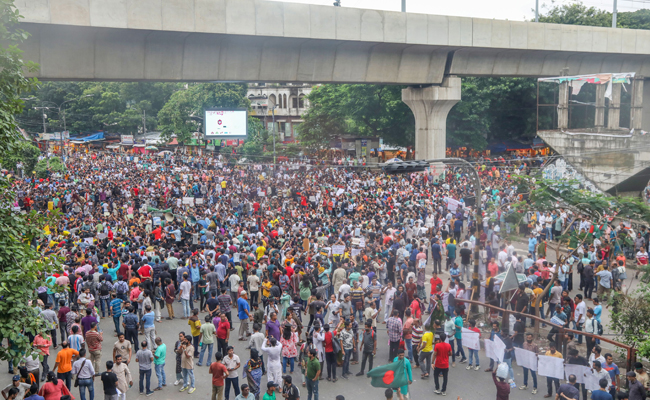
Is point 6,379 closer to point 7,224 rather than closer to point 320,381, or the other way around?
point 7,224

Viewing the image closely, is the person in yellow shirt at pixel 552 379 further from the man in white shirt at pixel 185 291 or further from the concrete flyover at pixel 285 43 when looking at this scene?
the concrete flyover at pixel 285 43

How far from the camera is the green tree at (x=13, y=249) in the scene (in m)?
7.56

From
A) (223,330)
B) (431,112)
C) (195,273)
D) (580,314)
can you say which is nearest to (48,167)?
(431,112)

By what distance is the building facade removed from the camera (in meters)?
89.4

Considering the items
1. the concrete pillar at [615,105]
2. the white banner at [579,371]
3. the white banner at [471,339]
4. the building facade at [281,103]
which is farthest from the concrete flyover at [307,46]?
the building facade at [281,103]

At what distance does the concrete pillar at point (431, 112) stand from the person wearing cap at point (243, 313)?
20.4m

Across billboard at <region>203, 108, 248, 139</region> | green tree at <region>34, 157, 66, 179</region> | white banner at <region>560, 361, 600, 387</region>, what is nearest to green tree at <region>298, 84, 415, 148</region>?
billboard at <region>203, 108, 248, 139</region>

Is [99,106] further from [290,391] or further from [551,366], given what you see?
[551,366]

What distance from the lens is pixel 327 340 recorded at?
39.8 ft

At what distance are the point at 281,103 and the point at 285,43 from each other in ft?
217

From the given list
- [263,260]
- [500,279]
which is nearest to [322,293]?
[263,260]

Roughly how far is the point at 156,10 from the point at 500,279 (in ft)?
51.0

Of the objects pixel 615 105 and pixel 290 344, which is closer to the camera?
pixel 290 344

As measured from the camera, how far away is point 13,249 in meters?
7.94
